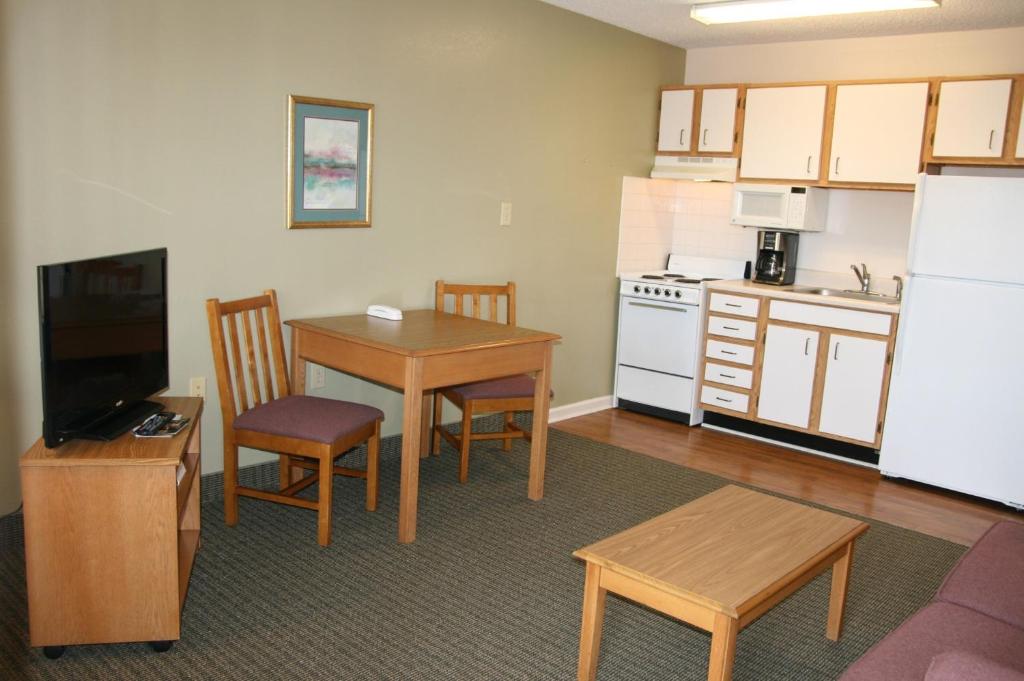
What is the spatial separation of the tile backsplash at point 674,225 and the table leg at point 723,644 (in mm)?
3685

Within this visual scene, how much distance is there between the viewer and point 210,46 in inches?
135

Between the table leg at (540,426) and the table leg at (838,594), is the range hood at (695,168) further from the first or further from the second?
the table leg at (838,594)

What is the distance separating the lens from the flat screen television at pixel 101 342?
240 cm

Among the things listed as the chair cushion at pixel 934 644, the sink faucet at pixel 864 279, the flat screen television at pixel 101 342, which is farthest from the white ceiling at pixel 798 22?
the chair cushion at pixel 934 644

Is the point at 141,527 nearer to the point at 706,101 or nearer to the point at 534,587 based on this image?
the point at 534,587

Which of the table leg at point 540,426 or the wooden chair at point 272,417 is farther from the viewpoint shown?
the table leg at point 540,426

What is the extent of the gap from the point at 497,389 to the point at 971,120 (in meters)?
2.79

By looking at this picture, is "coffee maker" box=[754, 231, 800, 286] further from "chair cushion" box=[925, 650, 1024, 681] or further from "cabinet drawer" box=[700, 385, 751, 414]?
"chair cushion" box=[925, 650, 1024, 681]

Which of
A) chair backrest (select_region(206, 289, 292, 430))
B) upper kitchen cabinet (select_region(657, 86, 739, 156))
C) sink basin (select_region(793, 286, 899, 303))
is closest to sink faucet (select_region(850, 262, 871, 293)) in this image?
sink basin (select_region(793, 286, 899, 303))

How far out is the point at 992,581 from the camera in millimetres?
2379

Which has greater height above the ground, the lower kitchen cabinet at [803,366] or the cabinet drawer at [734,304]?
the cabinet drawer at [734,304]

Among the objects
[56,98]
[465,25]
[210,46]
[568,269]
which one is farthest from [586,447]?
[56,98]

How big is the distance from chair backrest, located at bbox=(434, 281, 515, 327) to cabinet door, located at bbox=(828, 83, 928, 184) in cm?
201

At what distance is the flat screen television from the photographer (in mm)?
2400
